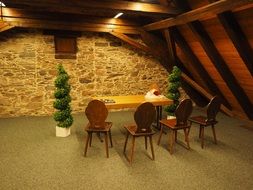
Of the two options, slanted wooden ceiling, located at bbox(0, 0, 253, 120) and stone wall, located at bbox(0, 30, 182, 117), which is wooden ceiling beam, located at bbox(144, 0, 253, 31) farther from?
stone wall, located at bbox(0, 30, 182, 117)

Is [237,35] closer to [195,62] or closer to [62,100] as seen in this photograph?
[195,62]

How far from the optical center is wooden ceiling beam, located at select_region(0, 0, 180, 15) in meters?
3.80

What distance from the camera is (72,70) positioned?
6445 millimetres

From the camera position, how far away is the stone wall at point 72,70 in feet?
19.7

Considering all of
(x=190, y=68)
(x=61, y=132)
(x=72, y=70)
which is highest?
(x=190, y=68)

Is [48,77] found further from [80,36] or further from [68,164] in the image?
[68,164]

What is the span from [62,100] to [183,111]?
2.23 metres

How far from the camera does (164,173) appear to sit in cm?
334

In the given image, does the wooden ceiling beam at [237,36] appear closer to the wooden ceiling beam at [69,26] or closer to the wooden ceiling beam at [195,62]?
the wooden ceiling beam at [195,62]

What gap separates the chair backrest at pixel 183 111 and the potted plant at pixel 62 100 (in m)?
2.10

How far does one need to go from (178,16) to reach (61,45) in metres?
3.21

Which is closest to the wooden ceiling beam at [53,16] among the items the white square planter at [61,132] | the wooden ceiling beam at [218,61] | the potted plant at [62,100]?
the potted plant at [62,100]

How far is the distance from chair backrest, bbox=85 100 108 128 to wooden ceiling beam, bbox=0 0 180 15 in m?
1.65

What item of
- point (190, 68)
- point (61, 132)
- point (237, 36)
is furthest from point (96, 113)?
point (190, 68)
